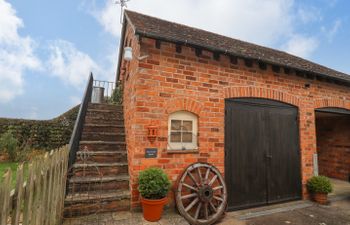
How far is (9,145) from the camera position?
7.11 meters

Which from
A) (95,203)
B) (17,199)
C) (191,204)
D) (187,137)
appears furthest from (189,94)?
(17,199)

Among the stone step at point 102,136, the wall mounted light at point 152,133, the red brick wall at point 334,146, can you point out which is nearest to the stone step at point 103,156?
the stone step at point 102,136

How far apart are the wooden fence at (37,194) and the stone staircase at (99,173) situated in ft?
1.21

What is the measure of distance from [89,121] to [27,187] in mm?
3978

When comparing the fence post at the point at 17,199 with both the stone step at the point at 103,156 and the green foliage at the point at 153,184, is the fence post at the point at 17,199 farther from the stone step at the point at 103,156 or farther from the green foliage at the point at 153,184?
the stone step at the point at 103,156

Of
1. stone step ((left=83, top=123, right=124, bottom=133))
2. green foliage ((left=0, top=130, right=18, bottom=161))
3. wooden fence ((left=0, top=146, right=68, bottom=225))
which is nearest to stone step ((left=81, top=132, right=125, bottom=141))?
stone step ((left=83, top=123, right=124, bottom=133))

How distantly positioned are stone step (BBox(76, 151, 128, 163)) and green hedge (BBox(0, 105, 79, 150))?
17.1ft

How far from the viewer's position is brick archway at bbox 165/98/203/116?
12.6ft

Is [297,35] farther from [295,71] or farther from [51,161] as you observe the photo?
[51,161]

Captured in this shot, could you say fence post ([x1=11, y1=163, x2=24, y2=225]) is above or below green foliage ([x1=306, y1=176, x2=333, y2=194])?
above

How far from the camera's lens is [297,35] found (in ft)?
37.4

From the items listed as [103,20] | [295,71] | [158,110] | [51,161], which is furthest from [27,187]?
[103,20]

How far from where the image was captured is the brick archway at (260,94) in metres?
4.46

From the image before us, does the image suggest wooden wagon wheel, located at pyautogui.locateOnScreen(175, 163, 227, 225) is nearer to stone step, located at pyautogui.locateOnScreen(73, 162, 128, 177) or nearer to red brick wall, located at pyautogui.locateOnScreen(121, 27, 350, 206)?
red brick wall, located at pyautogui.locateOnScreen(121, 27, 350, 206)
